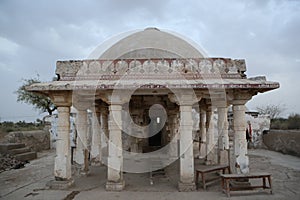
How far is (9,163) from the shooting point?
11.1 metres

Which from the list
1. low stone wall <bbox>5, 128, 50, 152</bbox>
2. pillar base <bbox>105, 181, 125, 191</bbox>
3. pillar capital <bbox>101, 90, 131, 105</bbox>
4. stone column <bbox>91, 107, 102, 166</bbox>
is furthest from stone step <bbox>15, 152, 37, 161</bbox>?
pillar capital <bbox>101, 90, 131, 105</bbox>

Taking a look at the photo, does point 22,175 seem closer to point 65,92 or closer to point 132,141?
point 65,92

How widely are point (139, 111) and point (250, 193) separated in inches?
288

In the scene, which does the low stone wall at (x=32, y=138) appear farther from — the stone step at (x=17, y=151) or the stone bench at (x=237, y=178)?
the stone bench at (x=237, y=178)

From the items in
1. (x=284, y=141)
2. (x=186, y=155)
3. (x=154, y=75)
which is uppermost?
(x=154, y=75)

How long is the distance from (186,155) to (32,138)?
1292 cm

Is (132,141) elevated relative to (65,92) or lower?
lower

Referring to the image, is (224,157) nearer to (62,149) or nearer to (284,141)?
(62,149)

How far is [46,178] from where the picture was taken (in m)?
8.61

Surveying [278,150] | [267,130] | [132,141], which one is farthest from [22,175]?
[267,130]

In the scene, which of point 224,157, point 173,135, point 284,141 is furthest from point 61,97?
point 284,141

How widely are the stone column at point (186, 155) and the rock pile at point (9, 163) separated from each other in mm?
7653

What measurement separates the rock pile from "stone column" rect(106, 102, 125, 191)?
238 inches

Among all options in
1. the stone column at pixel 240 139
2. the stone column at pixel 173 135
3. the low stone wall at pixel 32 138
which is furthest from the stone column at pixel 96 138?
the low stone wall at pixel 32 138
